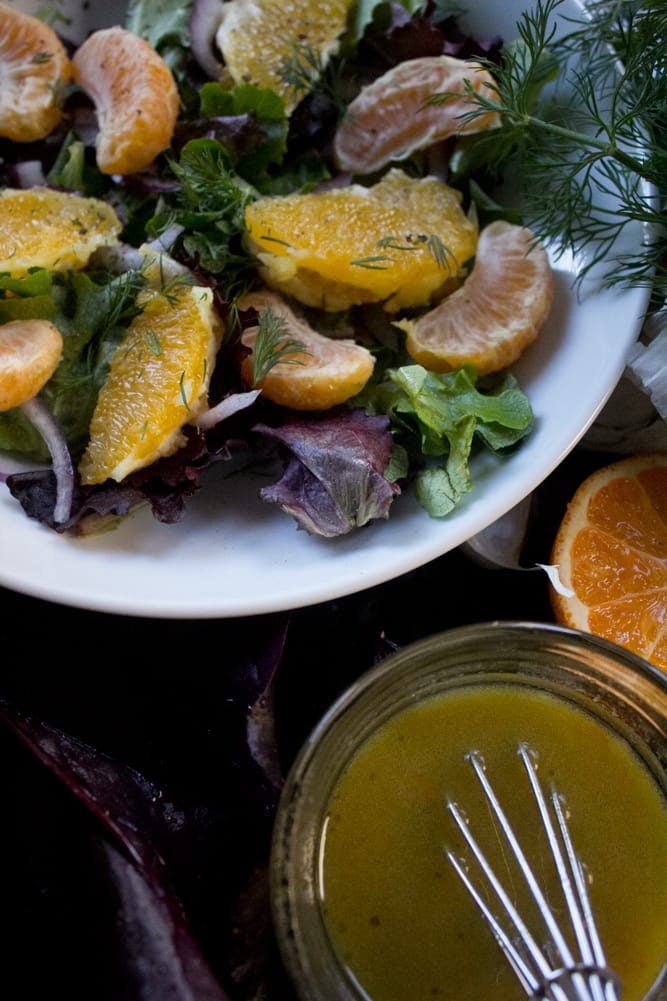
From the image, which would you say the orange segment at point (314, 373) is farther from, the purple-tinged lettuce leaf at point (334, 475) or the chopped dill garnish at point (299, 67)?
A: the chopped dill garnish at point (299, 67)

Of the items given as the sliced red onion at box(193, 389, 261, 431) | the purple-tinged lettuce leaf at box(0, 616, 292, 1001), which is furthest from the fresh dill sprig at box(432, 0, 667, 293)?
the purple-tinged lettuce leaf at box(0, 616, 292, 1001)

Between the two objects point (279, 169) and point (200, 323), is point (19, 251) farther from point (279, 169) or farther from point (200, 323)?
point (279, 169)

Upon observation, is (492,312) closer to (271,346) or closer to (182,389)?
(271,346)

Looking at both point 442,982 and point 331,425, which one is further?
point 331,425

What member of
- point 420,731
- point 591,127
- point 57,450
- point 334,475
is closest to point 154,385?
point 57,450

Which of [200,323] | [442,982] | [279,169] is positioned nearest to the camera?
[442,982]

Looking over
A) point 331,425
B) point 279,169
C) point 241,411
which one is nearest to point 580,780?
point 331,425

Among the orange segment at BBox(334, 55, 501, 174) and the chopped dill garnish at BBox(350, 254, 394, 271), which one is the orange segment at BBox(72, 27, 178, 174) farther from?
the chopped dill garnish at BBox(350, 254, 394, 271)
